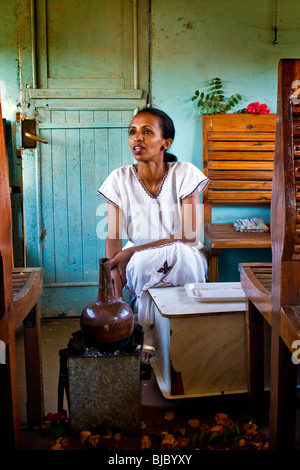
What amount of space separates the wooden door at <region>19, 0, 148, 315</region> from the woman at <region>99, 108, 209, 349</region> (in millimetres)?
646

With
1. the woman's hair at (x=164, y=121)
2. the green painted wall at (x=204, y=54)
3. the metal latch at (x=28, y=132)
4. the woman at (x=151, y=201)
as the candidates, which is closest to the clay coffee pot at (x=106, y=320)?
the woman at (x=151, y=201)

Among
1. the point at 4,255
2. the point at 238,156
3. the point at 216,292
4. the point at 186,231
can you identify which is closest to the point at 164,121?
the point at 186,231

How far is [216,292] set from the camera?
8.05 feet

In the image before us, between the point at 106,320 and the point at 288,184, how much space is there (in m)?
1.02

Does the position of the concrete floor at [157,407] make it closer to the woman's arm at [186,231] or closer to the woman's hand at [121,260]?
the woman's hand at [121,260]

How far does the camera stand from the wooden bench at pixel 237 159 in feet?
13.3

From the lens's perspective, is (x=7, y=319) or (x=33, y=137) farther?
(x=33, y=137)

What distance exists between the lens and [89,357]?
1.91m

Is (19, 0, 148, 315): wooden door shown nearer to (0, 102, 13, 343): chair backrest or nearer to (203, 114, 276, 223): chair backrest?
(203, 114, 276, 223): chair backrest

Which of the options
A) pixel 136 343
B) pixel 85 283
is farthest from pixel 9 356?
pixel 85 283

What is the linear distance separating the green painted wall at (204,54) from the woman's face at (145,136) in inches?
33.3

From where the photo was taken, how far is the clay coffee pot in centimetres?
192

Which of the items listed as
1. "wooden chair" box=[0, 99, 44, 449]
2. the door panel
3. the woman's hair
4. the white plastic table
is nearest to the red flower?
the woman's hair

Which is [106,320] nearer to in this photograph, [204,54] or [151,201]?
[151,201]
